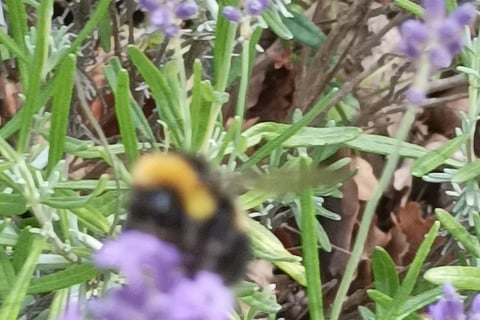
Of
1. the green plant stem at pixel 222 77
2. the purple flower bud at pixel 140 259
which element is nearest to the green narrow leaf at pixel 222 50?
the green plant stem at pixel 222 77

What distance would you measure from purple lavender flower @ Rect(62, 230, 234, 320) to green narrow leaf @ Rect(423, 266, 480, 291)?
2.49ft

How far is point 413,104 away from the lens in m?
0.98

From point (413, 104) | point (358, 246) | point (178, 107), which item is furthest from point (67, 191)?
point (413, 104)

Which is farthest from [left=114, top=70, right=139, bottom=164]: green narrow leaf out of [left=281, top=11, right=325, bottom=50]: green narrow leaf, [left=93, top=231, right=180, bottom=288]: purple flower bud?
[left=281, top=11, right=325, bottom=50]: green narrow leaf

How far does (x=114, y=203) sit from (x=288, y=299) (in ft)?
2.52

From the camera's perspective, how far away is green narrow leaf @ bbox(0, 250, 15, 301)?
4.69 ft

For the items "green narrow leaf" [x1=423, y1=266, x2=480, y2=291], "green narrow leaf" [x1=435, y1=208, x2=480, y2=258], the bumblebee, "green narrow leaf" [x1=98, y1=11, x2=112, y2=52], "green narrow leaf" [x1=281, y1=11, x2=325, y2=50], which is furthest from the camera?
"green narrow leaf" [x1=281, y1=11, x2=325, y2=50]

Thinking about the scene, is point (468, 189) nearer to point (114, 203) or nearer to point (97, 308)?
point (114, 203)

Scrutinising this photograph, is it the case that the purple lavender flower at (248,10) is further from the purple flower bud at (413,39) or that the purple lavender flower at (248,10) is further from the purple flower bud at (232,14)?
the purple flower bud at (413,39)

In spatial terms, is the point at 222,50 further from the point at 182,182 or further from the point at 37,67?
the point at 182,182

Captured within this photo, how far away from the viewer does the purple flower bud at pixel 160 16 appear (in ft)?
3.95

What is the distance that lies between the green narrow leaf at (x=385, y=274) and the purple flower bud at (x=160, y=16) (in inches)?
24.2

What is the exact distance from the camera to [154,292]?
71 centimetres

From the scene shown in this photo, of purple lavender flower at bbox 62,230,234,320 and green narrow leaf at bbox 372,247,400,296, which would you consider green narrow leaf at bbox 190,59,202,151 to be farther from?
purple lavender flower at bbox 62,230,234,320
